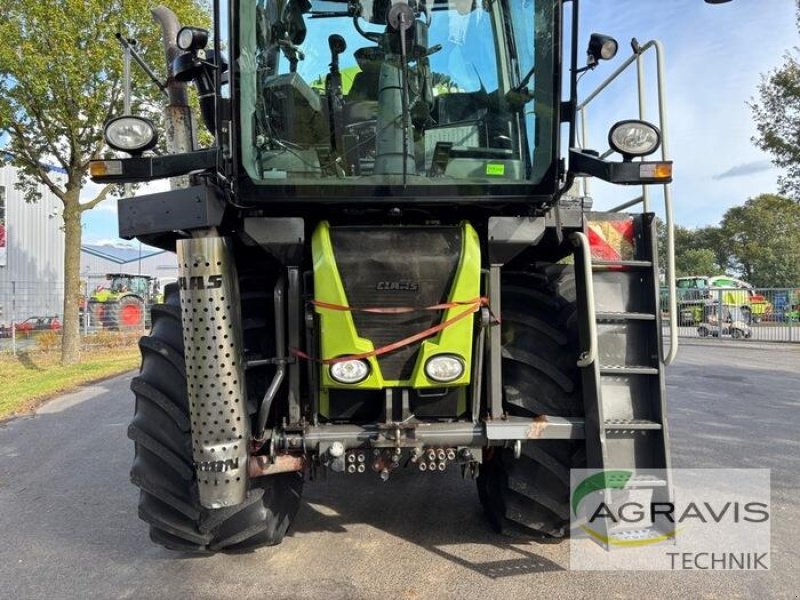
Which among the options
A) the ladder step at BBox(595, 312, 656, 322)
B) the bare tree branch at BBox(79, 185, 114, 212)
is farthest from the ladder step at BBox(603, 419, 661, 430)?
the bare tree branch at BBox(79, 185, 114, 212)

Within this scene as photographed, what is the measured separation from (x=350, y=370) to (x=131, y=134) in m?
1.60

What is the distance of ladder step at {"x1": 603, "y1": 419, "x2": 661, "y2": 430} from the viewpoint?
10.9ft

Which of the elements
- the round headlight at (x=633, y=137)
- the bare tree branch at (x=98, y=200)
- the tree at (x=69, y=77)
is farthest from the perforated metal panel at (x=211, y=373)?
the bare tree branch at (x=98, y=200)

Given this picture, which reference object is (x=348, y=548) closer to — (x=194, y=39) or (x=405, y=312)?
(x=405, y=312)

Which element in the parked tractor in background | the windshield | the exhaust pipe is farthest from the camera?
the parked tractor in background

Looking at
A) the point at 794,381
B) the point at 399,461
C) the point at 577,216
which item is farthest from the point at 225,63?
the point at 794,381

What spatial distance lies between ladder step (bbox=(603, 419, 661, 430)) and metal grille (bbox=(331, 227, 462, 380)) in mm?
1032

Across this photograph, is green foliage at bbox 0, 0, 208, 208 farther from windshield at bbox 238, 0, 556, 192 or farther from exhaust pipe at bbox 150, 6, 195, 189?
windshield at bbox 238, 0, 556, 192

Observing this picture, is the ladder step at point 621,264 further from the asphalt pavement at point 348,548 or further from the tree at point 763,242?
the tree at point 763,242

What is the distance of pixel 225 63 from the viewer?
10.7 feet

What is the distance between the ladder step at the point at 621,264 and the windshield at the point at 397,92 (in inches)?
26.9

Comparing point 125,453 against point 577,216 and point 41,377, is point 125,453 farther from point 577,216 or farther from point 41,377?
point 41,377

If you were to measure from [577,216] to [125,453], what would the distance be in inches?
203

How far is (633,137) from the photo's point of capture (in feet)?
10.8
